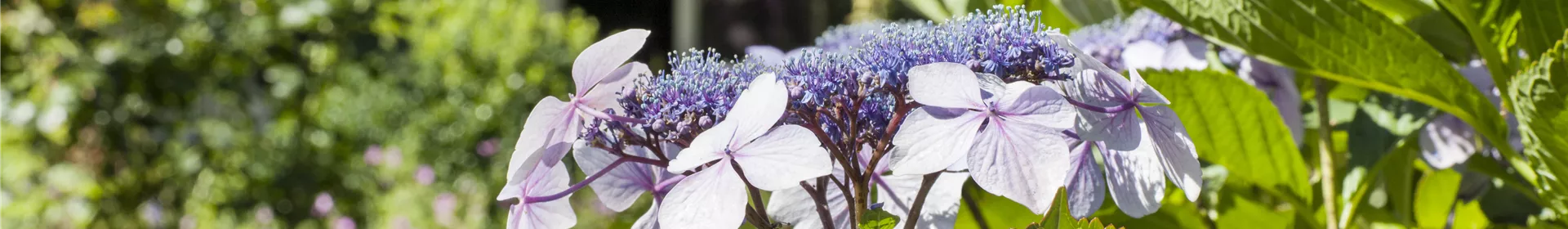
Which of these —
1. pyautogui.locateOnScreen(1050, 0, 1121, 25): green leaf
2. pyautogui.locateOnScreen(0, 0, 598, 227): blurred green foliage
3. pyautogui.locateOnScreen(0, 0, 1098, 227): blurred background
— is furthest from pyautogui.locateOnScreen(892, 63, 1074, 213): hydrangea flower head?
pyautogui.locateOnScreen(0, 0, 598, 227): blurred green foliage

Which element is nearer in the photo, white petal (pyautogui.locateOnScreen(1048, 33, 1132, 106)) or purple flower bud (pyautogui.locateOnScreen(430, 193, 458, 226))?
white petal (pyautogui.locateOnScreen(1048, 33, 1132, 106))

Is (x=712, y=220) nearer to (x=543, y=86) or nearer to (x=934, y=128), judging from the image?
(x=934, y=128)

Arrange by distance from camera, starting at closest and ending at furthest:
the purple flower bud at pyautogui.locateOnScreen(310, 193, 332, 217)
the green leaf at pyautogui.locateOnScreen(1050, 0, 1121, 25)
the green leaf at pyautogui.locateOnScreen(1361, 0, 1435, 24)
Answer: the green leaf at pyautogui.locateOnScreen(1361, 0, 1435, 24) < the green leaf at pyautogui.locateOnScreen(1050, 0, 1121, 25) < the purple flower bud at pyautogui.locateOnScreen(310, 193, 332, 217)

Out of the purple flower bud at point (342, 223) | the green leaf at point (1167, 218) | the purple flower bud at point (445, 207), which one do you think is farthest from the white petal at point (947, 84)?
the purple flower bud at point (342, 223)

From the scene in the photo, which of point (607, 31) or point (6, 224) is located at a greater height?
point (6, 224)

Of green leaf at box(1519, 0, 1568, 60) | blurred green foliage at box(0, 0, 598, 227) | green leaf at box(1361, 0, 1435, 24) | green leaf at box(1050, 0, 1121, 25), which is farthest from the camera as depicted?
blurred green foliage at box(0, 0, 598, 227)

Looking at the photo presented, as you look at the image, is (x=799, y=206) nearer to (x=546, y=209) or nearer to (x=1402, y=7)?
(x=546, y=209)

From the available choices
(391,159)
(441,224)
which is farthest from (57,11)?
(441,224)

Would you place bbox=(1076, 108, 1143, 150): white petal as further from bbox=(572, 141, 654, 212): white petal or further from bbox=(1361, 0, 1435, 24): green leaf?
bbox=(1361, 0, 1435, 24): green leaf
